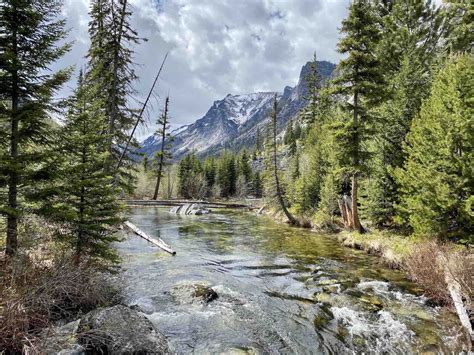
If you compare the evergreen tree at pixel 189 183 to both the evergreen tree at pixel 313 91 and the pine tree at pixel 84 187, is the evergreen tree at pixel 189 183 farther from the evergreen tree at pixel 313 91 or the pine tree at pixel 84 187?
the pine tree at pixel 84 187

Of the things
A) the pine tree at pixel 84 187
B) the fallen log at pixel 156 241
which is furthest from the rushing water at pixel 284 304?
the pine tree at pixel 84 187

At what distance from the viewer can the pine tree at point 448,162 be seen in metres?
11.4

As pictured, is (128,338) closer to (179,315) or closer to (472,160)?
(179,315)

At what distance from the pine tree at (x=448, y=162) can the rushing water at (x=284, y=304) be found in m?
3.08

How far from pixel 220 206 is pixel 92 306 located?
40987 millimetres

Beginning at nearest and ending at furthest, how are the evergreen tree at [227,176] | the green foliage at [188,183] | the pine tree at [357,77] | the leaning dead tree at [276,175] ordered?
the pine tree at [357,77] < the leaning dead tree at [276,175] < the green foliage at [188,183] < the evergreen tree at [227,176]

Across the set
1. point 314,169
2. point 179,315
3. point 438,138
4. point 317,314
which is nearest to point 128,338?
point 179,315

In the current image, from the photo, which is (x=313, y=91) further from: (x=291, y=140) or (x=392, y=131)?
(x=392, y=131)

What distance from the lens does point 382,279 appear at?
11.6 m

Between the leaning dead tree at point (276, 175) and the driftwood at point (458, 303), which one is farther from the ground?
the leaning dead tree at point (276, 175)

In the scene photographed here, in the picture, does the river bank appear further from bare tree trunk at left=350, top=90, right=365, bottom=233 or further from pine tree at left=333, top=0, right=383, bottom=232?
pine tree at left=333, top=0, right=383, bottom=232

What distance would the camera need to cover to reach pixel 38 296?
6.00 m

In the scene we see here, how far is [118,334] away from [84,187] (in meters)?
5.14

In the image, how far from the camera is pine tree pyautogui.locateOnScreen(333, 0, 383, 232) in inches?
717
